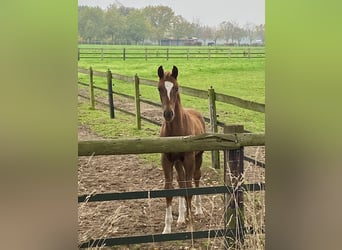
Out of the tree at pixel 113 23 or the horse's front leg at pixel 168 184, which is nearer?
→ the tree at pixel 113 23

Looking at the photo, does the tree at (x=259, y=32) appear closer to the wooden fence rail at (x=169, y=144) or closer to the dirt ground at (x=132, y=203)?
the wooden fence rail at (x=169, y=144)

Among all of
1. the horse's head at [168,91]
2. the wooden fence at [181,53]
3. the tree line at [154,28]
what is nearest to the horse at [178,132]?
the horse's head at [168,91]

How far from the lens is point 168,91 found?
2.55 meters

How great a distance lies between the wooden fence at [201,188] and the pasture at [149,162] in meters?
0.03

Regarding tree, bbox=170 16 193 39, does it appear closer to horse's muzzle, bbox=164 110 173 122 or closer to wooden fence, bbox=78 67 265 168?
wooden fence, bbox=78 67 265 168

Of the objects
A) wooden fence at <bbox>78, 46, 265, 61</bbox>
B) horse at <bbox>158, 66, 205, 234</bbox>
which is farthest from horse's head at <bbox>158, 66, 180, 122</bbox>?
wooden fence at <bbox>78, 46, 265, 61</bbox>

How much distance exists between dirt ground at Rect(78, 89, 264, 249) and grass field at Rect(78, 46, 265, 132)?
0.33 m

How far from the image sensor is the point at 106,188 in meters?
2.64

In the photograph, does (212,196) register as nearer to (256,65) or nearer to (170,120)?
(170,120)

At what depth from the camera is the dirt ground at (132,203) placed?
8.27 ft

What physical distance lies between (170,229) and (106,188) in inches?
18.2

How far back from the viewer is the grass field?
7.73ft

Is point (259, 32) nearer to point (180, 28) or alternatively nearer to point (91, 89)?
point (180, 28)

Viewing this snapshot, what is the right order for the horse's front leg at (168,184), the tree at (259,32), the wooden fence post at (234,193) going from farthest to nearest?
the wooden fence post at (234,193) < the horse's front leg at (168,184) < the tree at (259,32)
